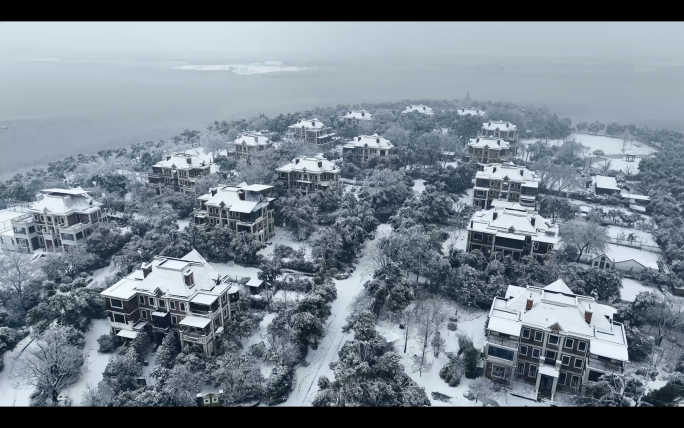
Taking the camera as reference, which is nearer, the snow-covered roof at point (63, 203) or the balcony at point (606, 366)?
the balcony at point (606, 366)

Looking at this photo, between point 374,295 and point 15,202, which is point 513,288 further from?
point 15,202

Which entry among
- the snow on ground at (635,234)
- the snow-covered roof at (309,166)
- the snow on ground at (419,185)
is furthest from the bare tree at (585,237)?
the snow-covered roof at (309,166)

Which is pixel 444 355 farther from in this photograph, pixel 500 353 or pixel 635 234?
pixel 635 234

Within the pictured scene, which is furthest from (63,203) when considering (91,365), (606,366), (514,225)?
(606,366)

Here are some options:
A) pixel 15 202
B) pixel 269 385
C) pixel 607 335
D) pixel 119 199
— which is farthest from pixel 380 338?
pixel 15 202

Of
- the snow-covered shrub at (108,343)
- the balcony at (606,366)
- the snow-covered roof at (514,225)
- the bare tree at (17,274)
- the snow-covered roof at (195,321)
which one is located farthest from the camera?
the snow-covered roof at (514,225)

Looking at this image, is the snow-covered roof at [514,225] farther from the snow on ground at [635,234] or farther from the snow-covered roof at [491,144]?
the snow-covered roof at [491,144]

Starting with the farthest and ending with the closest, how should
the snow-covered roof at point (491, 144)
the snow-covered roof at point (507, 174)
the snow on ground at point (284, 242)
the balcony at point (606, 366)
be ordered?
the snow-covered roof at point (491, 144)
the snow-covered roof at point (507, 174)
the snow on ground at point (284, 242)
the balcony at point (606, 366)
